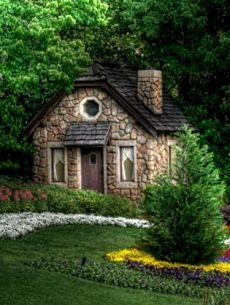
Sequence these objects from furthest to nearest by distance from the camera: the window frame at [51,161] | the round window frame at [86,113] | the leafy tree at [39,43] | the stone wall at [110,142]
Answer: the window frame at [51,161] → the round window frame at [86,113] → the stone wall at [110,142] → the leafy tree at [39,43]

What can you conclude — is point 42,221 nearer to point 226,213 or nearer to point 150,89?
point 226,213

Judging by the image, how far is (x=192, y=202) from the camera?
2155 cm

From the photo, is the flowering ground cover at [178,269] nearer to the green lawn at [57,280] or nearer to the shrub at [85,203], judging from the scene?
the green lawn at [57,280]

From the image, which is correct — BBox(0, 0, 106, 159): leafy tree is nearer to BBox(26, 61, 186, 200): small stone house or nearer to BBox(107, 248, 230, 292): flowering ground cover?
BBox(26, 61, 186, 200): small stone house

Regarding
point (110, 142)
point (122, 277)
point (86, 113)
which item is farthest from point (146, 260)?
point (86, 113)

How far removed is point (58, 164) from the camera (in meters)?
36.6

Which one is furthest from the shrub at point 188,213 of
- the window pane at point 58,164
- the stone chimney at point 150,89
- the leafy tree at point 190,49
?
the window pane at point 58,164

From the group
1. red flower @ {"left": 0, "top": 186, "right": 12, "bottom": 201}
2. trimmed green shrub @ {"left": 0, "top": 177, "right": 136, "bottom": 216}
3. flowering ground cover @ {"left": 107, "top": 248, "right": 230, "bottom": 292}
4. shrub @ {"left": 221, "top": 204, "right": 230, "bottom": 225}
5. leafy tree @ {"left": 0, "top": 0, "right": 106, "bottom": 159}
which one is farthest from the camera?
shrub @ {"left": 221, "top": 204, "right": 230, "bottom": 225}

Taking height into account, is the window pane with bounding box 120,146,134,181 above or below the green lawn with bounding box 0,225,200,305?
above

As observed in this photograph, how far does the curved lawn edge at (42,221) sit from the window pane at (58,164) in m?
6.05

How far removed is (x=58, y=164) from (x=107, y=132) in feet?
9.38

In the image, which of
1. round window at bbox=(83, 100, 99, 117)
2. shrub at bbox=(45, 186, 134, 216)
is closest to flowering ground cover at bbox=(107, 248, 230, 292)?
shrub at bbox=(45, 186, 134, 216)

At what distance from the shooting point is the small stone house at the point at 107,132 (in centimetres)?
3500

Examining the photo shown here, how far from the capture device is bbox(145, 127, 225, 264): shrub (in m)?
21.4
